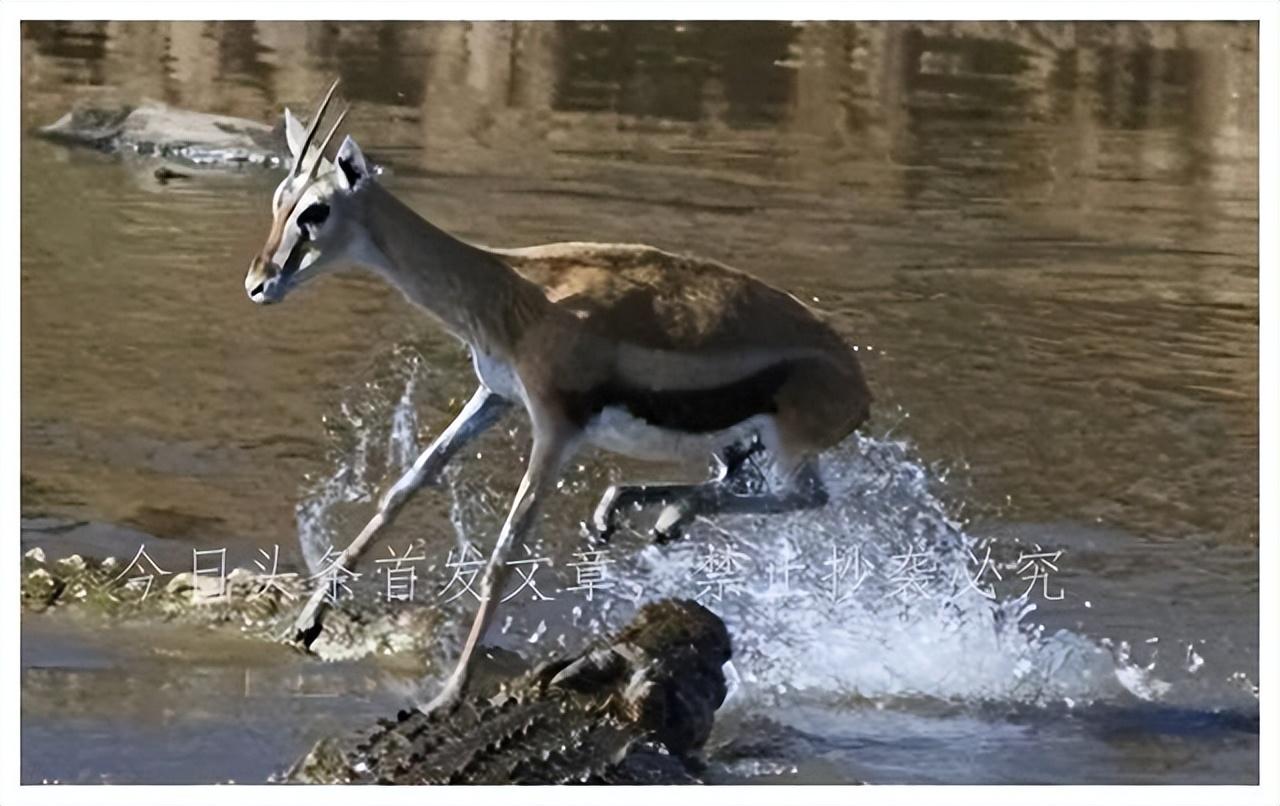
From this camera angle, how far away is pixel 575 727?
6.48ft

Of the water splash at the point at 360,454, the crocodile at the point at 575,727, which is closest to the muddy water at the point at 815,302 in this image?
the water splash at the point at 360,454

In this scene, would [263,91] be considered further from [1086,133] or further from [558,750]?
[1086,133]

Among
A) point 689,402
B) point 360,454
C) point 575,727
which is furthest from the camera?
point 360,454

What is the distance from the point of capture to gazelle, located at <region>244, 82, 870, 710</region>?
2.04 metres

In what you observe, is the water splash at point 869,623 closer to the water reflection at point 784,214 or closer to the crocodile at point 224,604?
the water reflection at point 784,214

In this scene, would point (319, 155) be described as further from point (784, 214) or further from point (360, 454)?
point (784, 214)

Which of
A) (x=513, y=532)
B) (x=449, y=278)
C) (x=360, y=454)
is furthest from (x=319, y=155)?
(x=513, y=532)

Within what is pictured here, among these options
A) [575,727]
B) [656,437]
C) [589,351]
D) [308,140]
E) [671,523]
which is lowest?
[575,727]

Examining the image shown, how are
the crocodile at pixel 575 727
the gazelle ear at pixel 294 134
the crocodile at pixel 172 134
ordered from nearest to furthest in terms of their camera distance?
the crocodile at pixel 575 727 < the gazelle ear at pixel 294 134 < the crocodile at pixel 172 134

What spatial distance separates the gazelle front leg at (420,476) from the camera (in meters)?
2.12

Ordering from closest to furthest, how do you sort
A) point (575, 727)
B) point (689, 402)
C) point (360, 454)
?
point (575, 727), point (689, 402), point (360, 454)

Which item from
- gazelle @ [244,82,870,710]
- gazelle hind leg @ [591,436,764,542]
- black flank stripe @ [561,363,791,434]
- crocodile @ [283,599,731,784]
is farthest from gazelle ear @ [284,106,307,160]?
crocodile @ [283,599,731,784]

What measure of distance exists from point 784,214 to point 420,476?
0.61m

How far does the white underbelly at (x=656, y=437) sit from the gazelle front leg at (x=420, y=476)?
14cm
